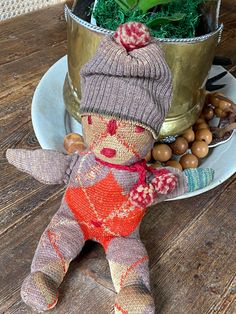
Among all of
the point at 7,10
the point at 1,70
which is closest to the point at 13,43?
the point at 1,70

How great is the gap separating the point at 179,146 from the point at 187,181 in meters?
0.13

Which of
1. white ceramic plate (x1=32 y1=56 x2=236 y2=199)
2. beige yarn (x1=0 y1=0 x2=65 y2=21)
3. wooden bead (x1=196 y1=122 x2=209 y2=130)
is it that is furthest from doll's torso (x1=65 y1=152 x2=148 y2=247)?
beige yarn (x1=0 y1=0 x2=65 y2=21)

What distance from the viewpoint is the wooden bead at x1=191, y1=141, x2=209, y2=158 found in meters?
0.50

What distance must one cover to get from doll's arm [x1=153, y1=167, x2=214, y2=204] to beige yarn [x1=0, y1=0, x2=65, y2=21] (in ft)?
1.91

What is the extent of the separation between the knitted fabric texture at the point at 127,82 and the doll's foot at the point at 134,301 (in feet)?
0.36

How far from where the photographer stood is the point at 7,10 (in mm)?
840

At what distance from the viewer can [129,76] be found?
0.29 meters

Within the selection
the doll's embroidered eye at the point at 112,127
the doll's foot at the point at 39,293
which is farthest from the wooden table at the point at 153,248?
the doll's embroidered eye at the point at 112,127

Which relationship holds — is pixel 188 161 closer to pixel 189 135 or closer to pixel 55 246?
pixel 189 135

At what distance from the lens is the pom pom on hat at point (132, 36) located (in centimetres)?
29

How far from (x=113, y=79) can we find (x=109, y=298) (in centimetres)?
16

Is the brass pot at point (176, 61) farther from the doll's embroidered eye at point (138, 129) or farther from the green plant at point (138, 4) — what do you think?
the doll's embroidered eye at point (138, 129)

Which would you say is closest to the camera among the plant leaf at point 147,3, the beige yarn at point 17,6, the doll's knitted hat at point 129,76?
the doll's knitted hat at point 129,76

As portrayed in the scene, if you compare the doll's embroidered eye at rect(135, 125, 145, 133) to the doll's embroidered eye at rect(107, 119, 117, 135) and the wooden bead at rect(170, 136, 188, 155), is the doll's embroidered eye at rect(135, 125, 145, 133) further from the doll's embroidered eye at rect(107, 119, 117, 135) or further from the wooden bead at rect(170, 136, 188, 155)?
the wooden bead at rect(170, 136, 188, 155)
